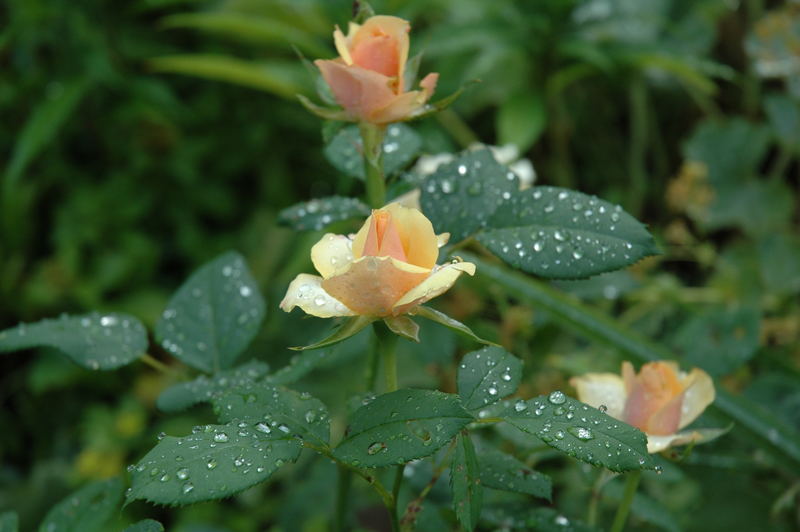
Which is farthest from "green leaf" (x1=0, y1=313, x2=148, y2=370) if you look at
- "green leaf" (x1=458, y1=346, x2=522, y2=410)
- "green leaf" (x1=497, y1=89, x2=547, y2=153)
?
"green leaf" (x1=497, y1=89, x2=547, y2=153)

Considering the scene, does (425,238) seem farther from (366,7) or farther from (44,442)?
(44,442)

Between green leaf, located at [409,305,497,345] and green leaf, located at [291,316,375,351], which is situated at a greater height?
green leaf, located at [409,305,497,345]

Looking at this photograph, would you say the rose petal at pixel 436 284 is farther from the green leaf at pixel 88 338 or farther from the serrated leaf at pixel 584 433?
the green leaf at pixel 88 338

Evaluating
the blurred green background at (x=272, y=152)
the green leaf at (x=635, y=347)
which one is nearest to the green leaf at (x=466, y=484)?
the green leaf at (x=635, y=347)

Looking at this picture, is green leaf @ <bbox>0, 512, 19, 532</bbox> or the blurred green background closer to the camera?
green leaf @ <bbox>0, 512, 19, 532</bbox>

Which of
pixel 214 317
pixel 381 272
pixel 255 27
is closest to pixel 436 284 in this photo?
pixel 381 272

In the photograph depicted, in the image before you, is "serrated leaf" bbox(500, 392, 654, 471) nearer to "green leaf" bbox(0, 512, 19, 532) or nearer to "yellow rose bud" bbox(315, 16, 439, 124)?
"yellow rose bud" bbox(315, 16, 439, 124)

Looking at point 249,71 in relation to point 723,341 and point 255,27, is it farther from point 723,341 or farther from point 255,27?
point 723,341
